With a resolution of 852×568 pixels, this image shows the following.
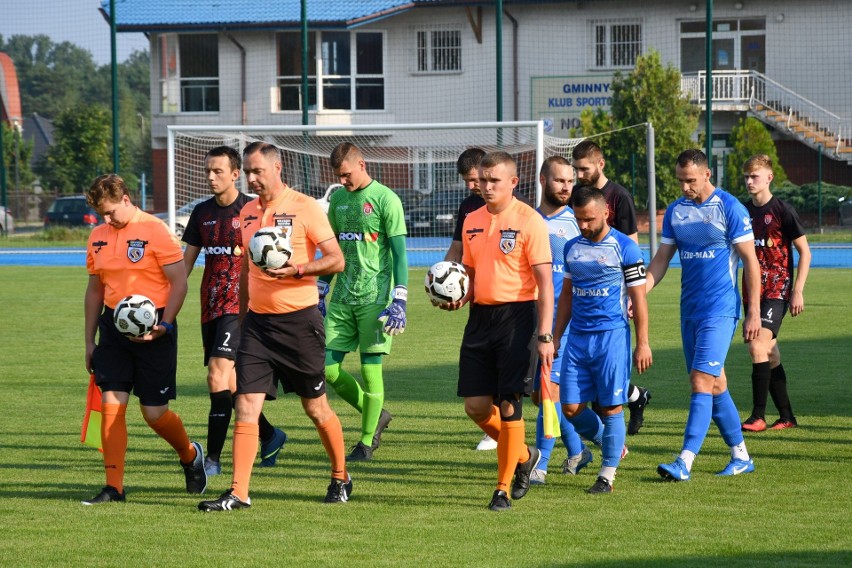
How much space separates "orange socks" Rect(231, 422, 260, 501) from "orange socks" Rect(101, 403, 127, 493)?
0.74 m

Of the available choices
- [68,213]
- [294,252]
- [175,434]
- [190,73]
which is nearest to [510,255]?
[294,252]

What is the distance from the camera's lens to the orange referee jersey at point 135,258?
263 inches

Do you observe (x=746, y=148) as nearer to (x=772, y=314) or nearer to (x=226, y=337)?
(x=772, y=314)

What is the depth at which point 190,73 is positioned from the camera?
37.8m

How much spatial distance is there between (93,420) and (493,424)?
7.50 feet

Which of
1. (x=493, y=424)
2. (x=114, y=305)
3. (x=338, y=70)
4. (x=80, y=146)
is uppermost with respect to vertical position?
(x=338, y=70)

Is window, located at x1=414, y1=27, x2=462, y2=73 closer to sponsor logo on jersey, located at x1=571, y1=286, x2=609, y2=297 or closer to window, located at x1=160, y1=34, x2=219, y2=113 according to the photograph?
window, located at x1=160, y1=34, x2=219, y2=113

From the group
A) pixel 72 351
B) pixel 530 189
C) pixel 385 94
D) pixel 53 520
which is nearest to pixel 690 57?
pixel 385 94

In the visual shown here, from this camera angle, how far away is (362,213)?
26.8 feet

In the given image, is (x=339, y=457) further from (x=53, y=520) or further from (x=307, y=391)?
(x=53, y=520)

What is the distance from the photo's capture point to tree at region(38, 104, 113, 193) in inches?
1805

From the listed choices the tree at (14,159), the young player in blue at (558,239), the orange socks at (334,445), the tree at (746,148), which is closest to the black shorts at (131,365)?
the orange socks at (334,445)

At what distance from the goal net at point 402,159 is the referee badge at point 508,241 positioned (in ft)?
39.8

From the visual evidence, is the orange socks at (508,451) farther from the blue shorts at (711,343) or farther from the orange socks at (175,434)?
the orange socks at (175,434)
